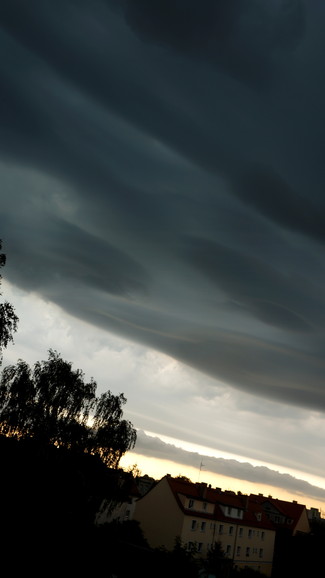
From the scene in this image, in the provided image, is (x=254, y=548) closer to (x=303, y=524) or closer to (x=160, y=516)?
(x=160, y=516)

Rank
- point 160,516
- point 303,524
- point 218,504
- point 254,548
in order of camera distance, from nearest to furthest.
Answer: point 160,516 < point 218,504 < point 254,548 < point 303,524

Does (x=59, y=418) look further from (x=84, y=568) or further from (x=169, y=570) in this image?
(x=84, y=568)

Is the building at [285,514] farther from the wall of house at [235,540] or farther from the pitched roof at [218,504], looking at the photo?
the wall of house at [235,540]

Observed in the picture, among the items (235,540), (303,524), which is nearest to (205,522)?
(235,540)

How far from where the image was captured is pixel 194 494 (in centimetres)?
7112

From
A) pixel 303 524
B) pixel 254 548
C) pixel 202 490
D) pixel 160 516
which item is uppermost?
pixel 202 490

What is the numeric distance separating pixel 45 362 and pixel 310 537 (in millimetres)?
48811

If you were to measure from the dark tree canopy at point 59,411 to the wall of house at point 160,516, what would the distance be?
891 inches

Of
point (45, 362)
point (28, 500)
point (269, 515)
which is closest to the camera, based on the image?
point (28, 500)

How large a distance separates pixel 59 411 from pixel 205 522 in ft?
128

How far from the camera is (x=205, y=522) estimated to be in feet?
228

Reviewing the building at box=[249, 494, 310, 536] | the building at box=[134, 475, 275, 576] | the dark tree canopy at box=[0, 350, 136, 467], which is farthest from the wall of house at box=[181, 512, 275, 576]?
the dark tree canopy at box=[0, 350, 136, 467]

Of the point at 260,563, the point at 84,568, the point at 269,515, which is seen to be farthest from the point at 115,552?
the point at 269,515

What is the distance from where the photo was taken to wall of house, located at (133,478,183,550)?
219 feet
